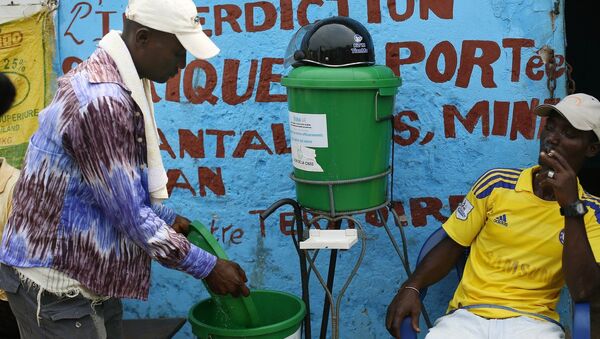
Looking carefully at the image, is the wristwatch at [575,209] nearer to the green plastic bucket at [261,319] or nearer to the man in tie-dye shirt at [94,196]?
the green plastic bucket at [261,319]

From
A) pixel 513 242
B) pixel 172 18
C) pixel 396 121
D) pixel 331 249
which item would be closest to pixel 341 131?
pixel 331 249

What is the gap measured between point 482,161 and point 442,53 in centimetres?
56

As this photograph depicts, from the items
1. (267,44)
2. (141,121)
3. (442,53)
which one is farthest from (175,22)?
(442,53)

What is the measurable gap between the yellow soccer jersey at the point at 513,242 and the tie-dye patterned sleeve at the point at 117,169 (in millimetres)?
1316

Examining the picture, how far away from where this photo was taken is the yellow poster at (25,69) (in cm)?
365

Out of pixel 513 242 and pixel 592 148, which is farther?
pixel 513 242

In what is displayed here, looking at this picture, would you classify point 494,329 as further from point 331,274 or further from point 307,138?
point 307,138

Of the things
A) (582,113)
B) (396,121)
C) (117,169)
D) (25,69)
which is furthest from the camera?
(25,69)

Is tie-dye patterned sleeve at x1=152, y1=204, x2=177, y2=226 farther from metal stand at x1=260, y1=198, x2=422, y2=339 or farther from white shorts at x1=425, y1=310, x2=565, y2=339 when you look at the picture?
white shorts at x1=425, y1=310, x2=565, y2=339

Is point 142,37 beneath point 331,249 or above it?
above

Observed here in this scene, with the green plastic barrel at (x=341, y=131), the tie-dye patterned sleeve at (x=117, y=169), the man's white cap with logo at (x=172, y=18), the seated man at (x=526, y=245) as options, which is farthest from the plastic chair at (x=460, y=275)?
the man's white cap with logo at (x=172, y=18)

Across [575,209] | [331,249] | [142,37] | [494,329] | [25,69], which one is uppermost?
[142,37]

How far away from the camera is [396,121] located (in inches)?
137

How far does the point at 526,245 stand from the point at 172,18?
1.65m
